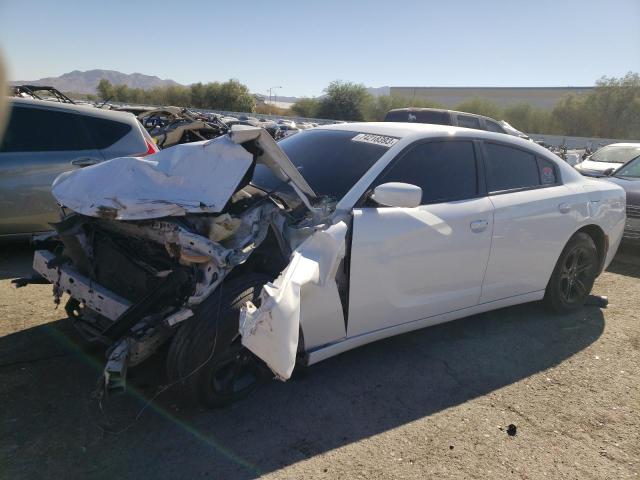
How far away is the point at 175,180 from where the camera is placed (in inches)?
119

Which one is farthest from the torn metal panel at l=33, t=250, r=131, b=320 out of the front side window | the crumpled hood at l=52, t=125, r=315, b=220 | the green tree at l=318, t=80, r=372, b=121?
the green tree at l=318, t=80, r=372, b=121

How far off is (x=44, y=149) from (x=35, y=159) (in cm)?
18

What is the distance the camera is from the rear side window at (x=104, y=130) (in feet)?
19.1

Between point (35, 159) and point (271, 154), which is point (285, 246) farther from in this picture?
point (35, 159)

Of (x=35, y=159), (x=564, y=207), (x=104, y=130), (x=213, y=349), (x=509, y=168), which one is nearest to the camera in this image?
(x=213, y=349)

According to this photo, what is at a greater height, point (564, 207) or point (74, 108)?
point (74, 108)

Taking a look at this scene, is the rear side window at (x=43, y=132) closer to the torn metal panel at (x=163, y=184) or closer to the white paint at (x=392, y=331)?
the torn metal panel at (x=163, y=184)

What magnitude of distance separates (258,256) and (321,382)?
971 mm

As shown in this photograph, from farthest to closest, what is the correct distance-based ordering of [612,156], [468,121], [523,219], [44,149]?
[468,121]
[612,156]
[44,149]
[523,219]

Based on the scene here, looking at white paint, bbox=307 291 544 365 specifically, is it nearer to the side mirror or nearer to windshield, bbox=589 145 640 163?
the side mirror

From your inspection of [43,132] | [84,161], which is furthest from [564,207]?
[43,132]

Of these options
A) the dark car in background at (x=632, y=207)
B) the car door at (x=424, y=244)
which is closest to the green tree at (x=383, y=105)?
the dark car in background at (x=632, y=207)

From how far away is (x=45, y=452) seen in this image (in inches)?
99.9

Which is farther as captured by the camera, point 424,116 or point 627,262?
point 424,116
